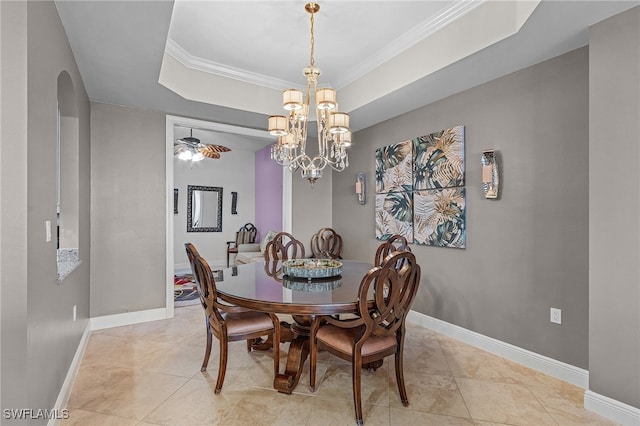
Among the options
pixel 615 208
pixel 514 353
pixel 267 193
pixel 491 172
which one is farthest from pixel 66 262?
pixel 267 193

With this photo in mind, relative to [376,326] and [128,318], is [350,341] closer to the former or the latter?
[376,326]

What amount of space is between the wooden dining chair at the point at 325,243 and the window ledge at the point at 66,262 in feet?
9.21

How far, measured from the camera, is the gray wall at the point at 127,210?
3459mm

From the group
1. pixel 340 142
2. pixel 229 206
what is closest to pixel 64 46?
pixel 340 142

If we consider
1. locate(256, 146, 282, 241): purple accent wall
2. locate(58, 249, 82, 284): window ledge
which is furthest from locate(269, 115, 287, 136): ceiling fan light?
locate(256, 146, 282, 241): purple accent wall

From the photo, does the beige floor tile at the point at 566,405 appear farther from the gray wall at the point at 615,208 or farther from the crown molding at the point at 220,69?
the crown molding at the point at 220,69

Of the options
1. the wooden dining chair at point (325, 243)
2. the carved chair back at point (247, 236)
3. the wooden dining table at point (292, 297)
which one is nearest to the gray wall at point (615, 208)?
the wooden dining table at point (292, 297)

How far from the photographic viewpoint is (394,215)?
153 inches

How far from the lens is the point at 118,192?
3557mm

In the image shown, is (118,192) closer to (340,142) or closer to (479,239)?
(340,142)

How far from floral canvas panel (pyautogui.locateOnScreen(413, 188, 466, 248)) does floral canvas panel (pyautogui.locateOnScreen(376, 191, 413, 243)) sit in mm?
89

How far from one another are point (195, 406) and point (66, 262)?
1555 millimetres

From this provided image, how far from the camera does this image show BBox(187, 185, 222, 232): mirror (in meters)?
7.14

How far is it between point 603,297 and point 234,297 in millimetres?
2249
